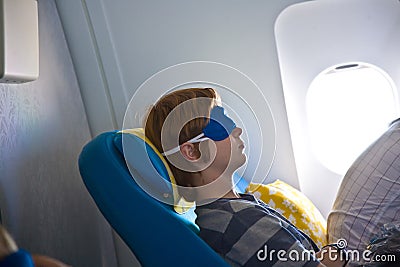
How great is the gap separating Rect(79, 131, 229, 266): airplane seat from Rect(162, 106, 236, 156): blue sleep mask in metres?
0.14

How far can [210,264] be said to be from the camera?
61.8 inches

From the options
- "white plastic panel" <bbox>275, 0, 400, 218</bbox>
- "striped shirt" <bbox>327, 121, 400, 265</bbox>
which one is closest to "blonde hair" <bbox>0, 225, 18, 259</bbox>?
"striped shirt" <bbox>327, 121, 400, 265</bbox>

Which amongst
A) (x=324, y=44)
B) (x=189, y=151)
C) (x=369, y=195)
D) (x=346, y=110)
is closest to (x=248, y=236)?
(x=189, y=151)

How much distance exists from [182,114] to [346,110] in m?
1.52

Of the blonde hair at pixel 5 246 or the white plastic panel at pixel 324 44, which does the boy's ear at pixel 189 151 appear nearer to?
the blonde hair at pixel 5 246

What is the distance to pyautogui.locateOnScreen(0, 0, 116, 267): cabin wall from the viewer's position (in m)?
1.87

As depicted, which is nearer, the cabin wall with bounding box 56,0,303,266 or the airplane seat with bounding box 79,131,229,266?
the airplane seat with bounding box 79,131,229,266

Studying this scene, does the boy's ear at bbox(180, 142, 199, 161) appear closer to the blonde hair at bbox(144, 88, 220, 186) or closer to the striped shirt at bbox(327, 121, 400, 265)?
the blonde hair at bbox(144, 88, 220, 186)

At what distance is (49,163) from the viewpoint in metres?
2.22

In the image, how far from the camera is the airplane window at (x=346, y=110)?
279 cm

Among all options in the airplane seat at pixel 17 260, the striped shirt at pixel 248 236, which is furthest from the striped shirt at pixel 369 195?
the airplane seat at pixel 17 260

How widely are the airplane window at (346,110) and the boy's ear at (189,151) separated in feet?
4.04

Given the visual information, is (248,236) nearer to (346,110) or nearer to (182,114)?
(182,114)

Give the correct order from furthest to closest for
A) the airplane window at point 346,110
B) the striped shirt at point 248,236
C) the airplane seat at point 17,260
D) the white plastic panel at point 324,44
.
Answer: the airplane window at point 346,110
the white plastic panel at point 324,44
the striped shirt at point 248,236
the airplane seat at point 17,260
